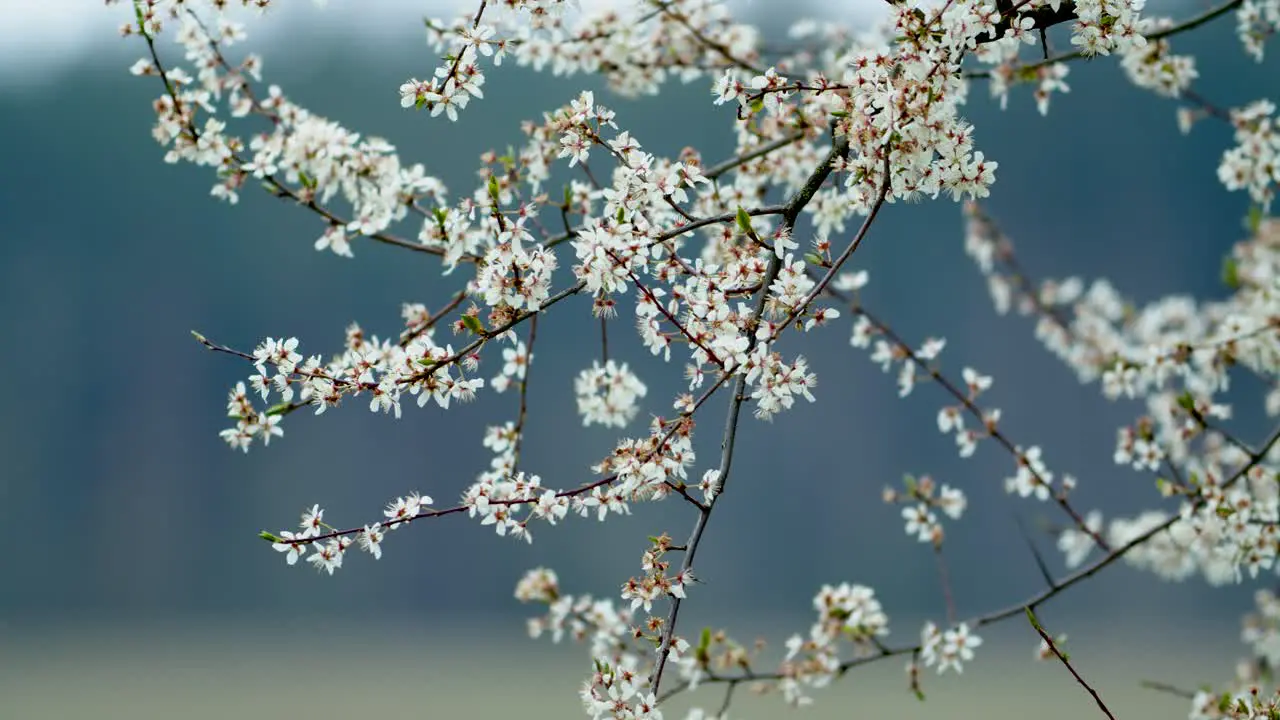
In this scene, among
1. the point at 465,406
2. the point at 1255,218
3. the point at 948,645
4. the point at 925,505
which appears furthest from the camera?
the point at 465,406

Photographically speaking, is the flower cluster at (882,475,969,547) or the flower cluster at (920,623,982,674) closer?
the flower cluster at (920,623,982,674)

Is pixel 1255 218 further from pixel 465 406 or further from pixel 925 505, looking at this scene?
pixel 465 406

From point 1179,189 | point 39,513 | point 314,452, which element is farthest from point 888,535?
point 39,513

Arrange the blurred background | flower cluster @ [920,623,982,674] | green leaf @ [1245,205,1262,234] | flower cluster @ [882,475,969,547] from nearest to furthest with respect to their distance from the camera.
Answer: flower cluster @ [920,623,982,674], flower cluster @ [882,475,969,547], green leaf @ [1245,205,1262,234], the blurred background

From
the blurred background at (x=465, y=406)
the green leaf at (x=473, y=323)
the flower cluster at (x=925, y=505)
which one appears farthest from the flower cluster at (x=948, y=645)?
the blurred background at (x=465, y=406)

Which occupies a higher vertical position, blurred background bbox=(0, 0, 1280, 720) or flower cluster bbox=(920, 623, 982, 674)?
blurred background bbox=(0, 0, 1280, 720)

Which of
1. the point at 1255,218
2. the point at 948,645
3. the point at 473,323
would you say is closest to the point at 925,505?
the point at 948,645

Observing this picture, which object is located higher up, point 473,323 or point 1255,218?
point 1255,218

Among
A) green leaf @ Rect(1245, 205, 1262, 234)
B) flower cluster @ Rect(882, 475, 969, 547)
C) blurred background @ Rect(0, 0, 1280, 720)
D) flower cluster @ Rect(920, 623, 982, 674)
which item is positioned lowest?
flower cluster @ Rect(920, 623, 982, 674)

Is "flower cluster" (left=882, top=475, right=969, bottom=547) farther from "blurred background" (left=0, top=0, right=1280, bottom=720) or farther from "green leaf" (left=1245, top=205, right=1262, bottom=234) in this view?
"blurred background" (left=0, top=0, right=1280, bottom=720)

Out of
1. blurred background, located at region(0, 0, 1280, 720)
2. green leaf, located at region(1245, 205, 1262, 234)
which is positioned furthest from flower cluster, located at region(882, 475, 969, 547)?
blurred background, located at region(0, 0, 1280, 720)

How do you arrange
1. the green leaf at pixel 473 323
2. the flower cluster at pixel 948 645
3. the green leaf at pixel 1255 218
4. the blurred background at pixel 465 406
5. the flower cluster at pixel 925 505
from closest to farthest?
the green leaf at pixel 473 323, the flower cluster at pixel 948 645, the flower cluster at pixel 925 505, the green leaf at pixel 1255 218, the blurred background at pixel 465 406

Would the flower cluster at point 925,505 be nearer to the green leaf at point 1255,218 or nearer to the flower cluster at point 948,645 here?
the flower cluster at point 948,645
